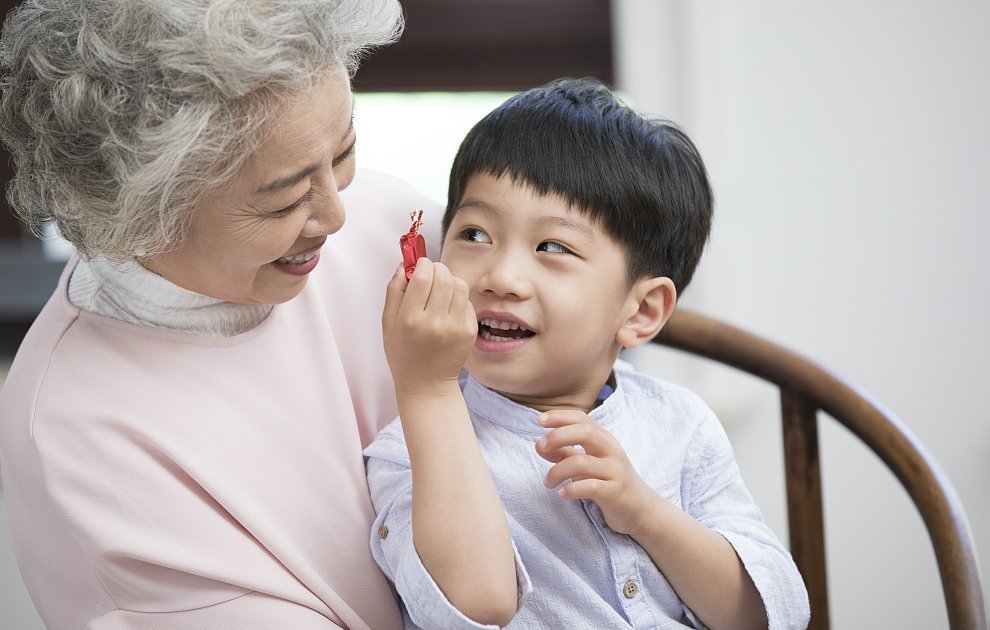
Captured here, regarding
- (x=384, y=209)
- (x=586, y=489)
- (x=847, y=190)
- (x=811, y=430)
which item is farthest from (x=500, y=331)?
(x=847, y=190)

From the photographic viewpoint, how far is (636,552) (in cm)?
109

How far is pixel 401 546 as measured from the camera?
1031 mm

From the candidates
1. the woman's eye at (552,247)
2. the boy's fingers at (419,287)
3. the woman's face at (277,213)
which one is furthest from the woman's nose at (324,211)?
the woman's eye at (552,247)

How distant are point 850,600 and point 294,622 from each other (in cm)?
181

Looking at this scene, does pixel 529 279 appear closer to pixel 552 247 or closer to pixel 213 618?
pixel 552 247

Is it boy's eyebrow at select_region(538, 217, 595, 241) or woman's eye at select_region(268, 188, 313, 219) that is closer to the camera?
woman's eye at select_region(268, 188, 313, 219)

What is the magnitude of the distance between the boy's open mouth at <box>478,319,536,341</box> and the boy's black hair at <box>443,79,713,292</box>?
15 centimetres

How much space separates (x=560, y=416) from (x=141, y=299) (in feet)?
1.50

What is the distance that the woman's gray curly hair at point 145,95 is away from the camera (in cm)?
88

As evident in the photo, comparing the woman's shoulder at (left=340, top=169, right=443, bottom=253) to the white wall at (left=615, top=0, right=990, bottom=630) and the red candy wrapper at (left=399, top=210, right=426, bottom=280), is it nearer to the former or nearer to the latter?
the red candy wrapper at (left=399, top=210, right=426, bottom=280)

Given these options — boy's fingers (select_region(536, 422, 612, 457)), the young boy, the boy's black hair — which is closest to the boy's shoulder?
the young boy

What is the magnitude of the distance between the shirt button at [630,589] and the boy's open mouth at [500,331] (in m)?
0.29

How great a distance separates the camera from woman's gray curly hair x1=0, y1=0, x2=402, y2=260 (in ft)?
2.90

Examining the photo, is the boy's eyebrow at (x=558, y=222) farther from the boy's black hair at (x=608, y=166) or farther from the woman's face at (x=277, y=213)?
the woman's face at (x=277, y=213)
